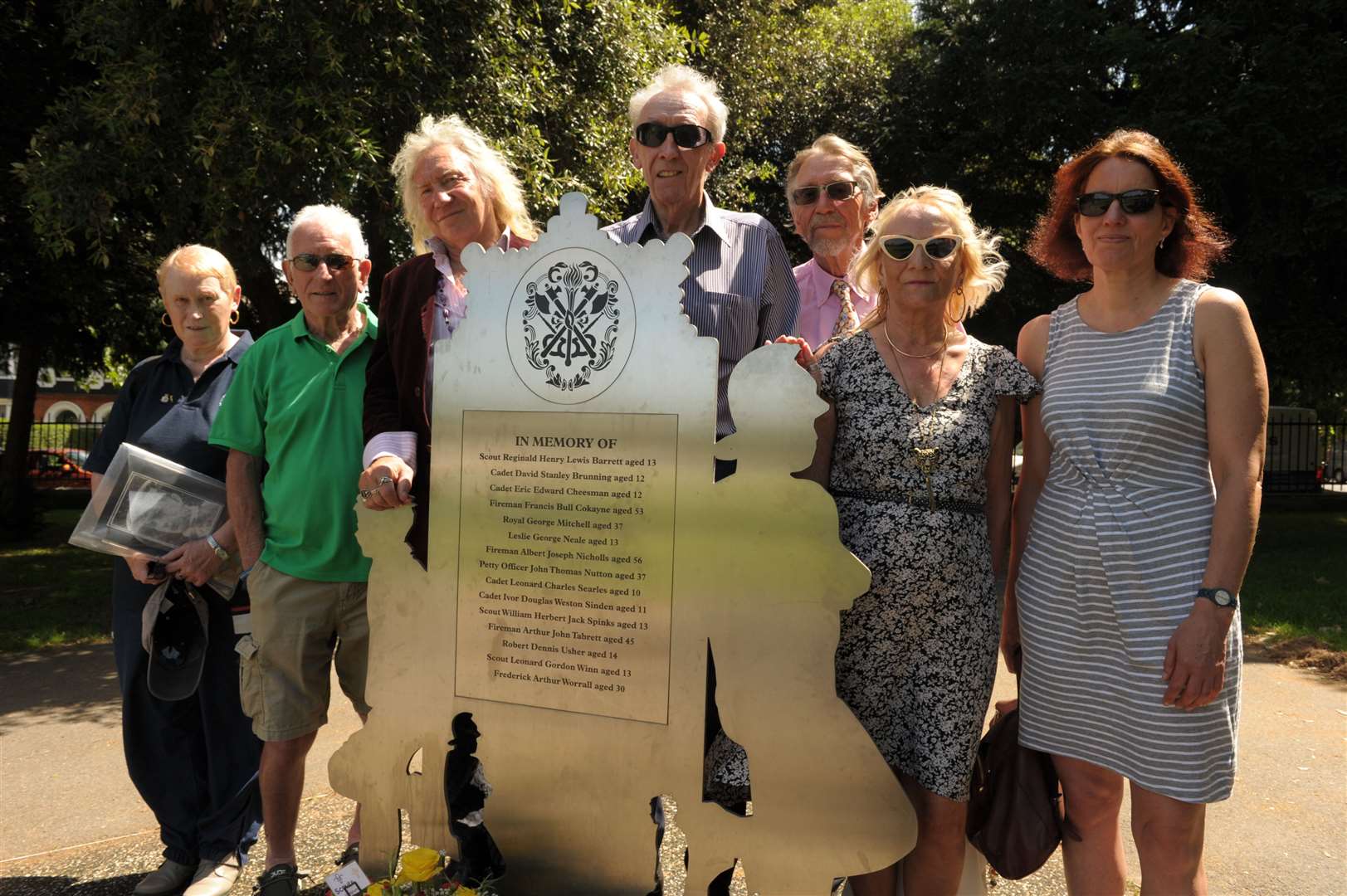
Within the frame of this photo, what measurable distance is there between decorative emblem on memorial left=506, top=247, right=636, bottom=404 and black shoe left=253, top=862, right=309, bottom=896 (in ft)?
6.31

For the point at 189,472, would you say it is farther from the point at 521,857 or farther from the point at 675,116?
the point at 675,116

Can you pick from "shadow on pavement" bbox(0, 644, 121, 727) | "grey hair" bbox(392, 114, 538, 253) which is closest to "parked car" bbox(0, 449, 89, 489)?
"shadow on pavement" bbox(0, 644, 121, 727)

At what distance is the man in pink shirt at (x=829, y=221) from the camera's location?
3346 millimetres

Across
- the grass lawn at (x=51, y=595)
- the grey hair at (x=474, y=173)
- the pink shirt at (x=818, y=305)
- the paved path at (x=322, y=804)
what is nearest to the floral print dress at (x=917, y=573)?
the pink shirt at (x=818, y=305)

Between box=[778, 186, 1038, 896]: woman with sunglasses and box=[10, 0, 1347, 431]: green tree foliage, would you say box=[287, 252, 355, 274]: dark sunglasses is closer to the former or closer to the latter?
box=[778, 186, 1038, 896]: woman with sunglasses

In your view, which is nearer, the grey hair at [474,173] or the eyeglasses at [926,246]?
the eyeglasses at [926,246]

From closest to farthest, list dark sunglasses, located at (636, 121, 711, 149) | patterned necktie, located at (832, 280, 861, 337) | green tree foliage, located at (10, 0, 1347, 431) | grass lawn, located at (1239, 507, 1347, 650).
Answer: dark sunglasses, located at (636, 121, 711, 149), patterned necktie, located at (832, 280, 861, 337), green tree foliage, located at (10, 0, 1347, 431), grass lawn, located at (1239, 507, 1347, 650)

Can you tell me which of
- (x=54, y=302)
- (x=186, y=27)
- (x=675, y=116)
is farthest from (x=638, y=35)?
(x=54, y=302)

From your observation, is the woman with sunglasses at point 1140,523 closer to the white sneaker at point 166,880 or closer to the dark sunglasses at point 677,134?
the dark sunglasses at point 677,134

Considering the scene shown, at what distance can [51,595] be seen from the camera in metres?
9.52

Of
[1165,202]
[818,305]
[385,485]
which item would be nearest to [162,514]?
[385,485]

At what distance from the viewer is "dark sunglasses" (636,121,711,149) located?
2748mm

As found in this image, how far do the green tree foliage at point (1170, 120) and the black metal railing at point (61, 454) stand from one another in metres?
18.4

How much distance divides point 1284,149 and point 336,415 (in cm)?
1168
